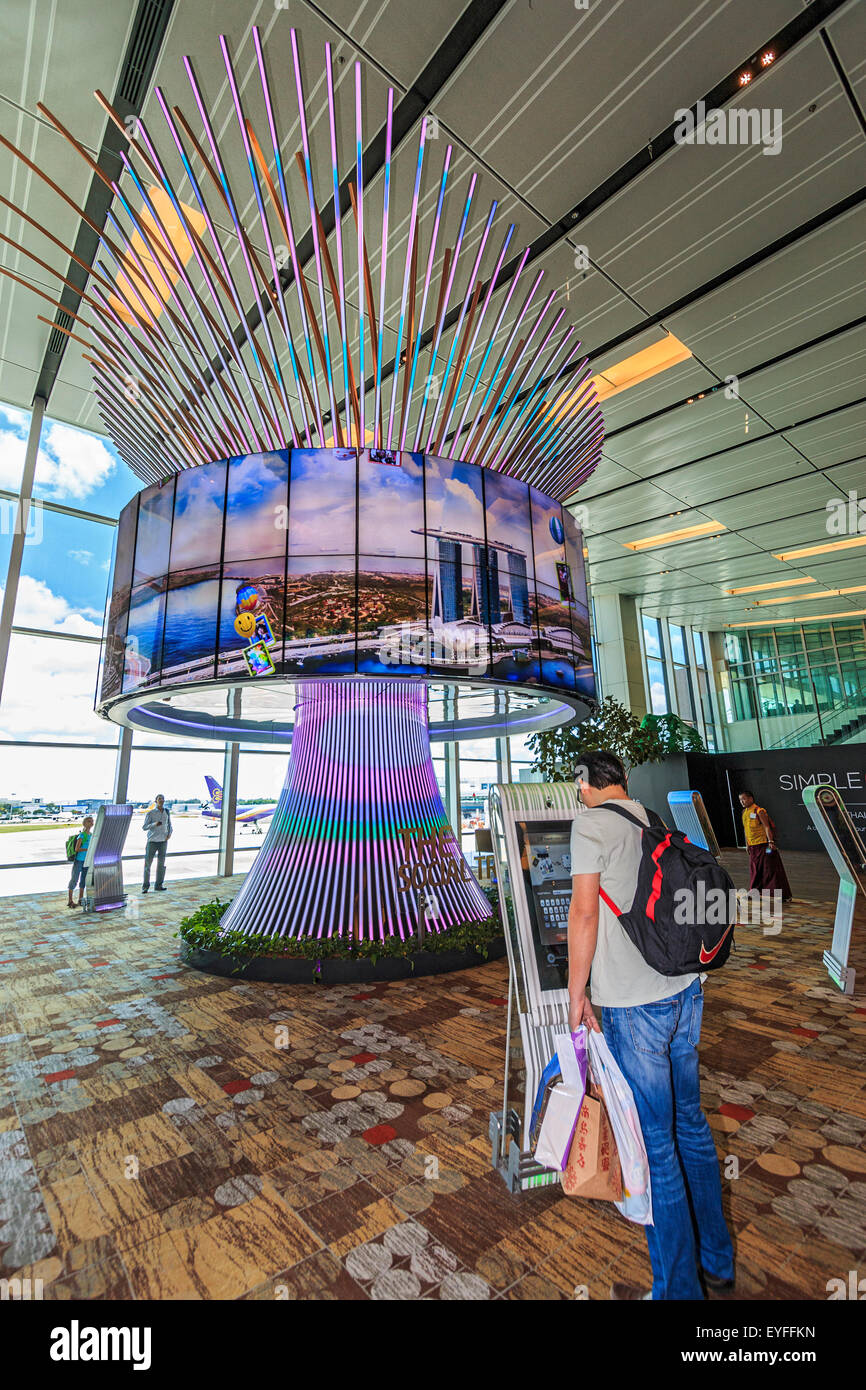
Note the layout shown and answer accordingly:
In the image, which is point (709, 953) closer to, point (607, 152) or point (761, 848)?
point (607, 152)

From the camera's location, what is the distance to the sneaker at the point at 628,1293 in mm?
2154

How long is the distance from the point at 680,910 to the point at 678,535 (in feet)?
49.8

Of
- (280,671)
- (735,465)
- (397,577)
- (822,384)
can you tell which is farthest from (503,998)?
(735,465)

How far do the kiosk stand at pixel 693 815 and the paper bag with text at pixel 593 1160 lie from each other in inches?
199

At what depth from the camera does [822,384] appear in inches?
373

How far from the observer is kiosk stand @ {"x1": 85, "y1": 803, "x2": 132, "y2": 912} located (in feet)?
35.7

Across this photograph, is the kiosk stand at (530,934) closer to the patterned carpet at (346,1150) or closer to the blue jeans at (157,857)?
the patterned carpet at (346,1150)

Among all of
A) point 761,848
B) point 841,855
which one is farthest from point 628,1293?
point 761,848

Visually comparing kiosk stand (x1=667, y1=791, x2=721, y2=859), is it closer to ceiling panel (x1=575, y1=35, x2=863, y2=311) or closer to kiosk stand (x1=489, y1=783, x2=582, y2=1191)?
kiosk stand (x1=489, y1=783, x2=582, y2=1191)

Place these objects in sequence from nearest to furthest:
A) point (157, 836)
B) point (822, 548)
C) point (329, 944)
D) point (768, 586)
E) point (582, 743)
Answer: point (329, 944), point (582, 743), point (157, 836), point (822, 548), point (768, 586)

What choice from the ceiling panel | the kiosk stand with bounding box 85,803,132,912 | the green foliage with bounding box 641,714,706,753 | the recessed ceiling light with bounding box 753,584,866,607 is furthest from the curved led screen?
the recessed ceiling light with bounding box 753,584,866,607

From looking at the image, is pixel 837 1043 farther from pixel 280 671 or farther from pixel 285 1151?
pixel 280 671

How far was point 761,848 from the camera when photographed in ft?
29.5
